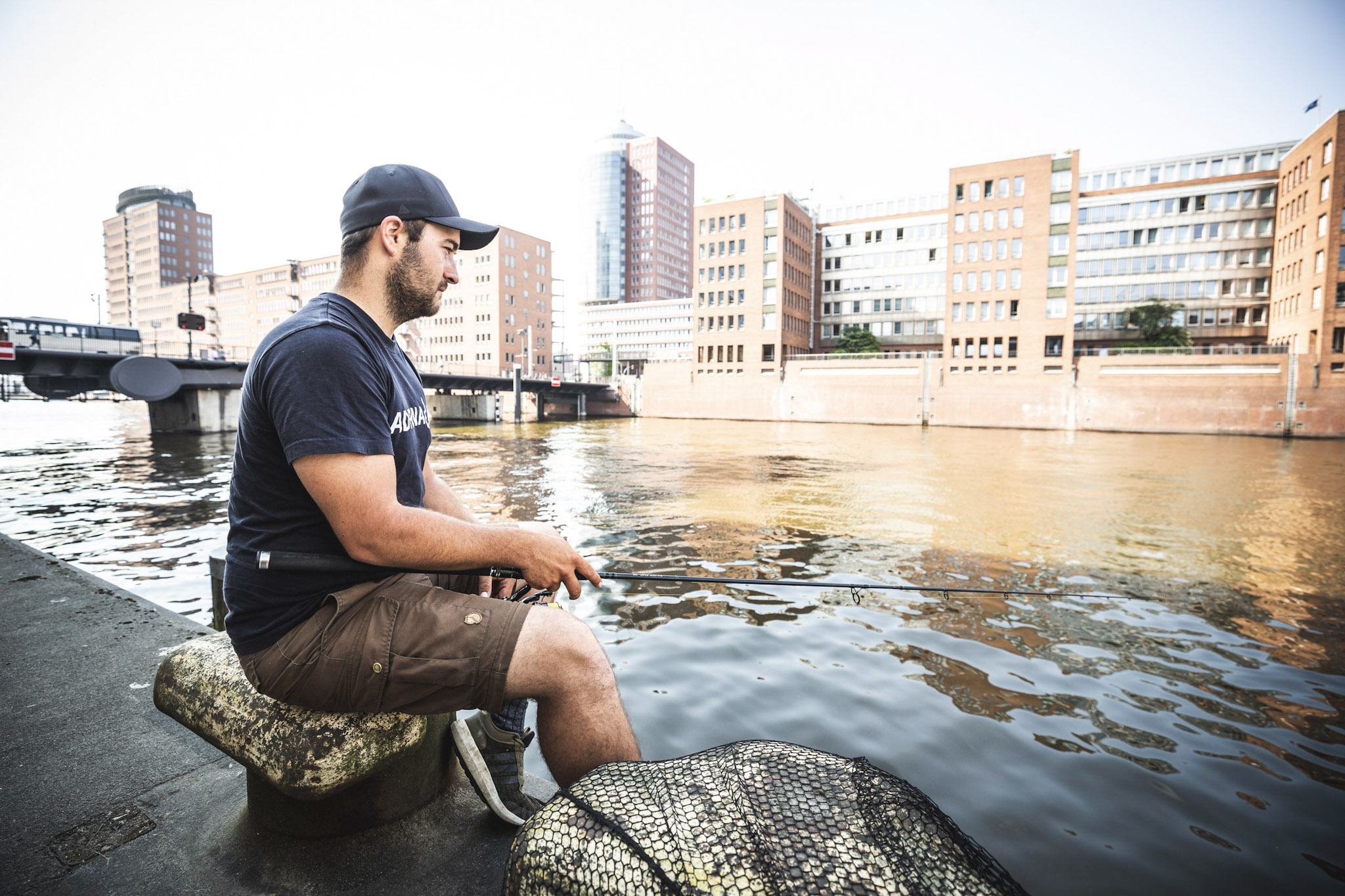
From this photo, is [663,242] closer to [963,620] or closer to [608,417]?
[608,417]

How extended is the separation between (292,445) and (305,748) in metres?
0.90

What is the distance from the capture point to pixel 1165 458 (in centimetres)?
2938

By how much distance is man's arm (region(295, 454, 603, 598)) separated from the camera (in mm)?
1957

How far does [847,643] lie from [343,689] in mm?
5265

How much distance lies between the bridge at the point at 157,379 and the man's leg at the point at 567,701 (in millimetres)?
29531

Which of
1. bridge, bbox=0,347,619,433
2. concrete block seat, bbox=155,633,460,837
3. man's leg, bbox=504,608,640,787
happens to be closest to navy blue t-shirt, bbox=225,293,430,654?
concrete block seat, bbox=155,633,460,837

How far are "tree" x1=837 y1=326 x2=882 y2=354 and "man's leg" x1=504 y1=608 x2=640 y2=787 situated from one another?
77.8 meters

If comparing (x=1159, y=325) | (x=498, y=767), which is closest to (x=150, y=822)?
(x=498, y=767)

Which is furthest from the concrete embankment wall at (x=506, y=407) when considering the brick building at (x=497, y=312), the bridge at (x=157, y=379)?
the brick building at (x=497, y=312)

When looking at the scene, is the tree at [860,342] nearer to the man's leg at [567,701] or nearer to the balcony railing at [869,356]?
the balcony railing at [869,356]

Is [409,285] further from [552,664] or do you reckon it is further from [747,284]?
[747,284]

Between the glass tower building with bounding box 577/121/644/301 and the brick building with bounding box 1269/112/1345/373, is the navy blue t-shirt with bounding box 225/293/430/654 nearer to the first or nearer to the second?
the brick building with bounding box 1269/112/1345/373

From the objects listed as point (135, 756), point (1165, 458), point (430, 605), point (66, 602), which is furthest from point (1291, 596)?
point (1165, 458)

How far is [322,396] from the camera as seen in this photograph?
1959mm
